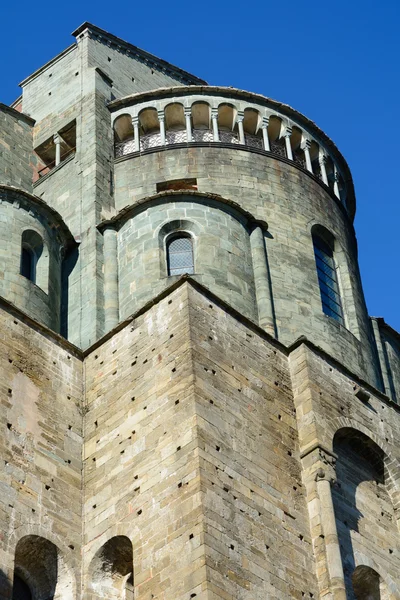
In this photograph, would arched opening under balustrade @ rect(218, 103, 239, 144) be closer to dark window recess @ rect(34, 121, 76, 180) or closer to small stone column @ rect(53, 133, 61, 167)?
dark window recess @ rect(34, 121, 76, 180)

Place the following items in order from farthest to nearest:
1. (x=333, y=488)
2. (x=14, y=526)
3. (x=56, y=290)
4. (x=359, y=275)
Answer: (x=359, y=275) < (x=56, y=290) < (x=333, y=488) < (x=14, y=526)

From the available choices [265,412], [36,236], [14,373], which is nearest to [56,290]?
[36,236]

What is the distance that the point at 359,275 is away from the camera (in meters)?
32.1

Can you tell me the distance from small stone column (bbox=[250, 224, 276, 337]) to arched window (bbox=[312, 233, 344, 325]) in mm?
1550

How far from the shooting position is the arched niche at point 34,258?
28562 mm

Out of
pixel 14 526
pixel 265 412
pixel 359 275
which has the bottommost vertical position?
pixel 14 526

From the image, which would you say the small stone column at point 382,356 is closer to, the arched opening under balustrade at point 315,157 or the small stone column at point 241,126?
the arched opening under balustrade at point 315,157

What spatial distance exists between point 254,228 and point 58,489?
824 centimetres

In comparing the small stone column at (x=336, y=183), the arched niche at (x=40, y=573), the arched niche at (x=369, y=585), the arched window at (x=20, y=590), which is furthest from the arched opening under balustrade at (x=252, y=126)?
the arched window at (x=20, y=590)

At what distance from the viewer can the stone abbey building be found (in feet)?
74.8

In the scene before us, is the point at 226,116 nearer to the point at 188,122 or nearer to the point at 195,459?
the point at 188,122

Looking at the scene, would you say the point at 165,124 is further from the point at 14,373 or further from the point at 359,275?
the point at 14,373

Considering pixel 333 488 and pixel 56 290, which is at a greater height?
pixel 56 290

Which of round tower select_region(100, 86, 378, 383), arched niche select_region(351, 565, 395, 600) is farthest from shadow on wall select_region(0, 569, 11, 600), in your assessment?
round tower select_region(100, 86, 378, 383)
